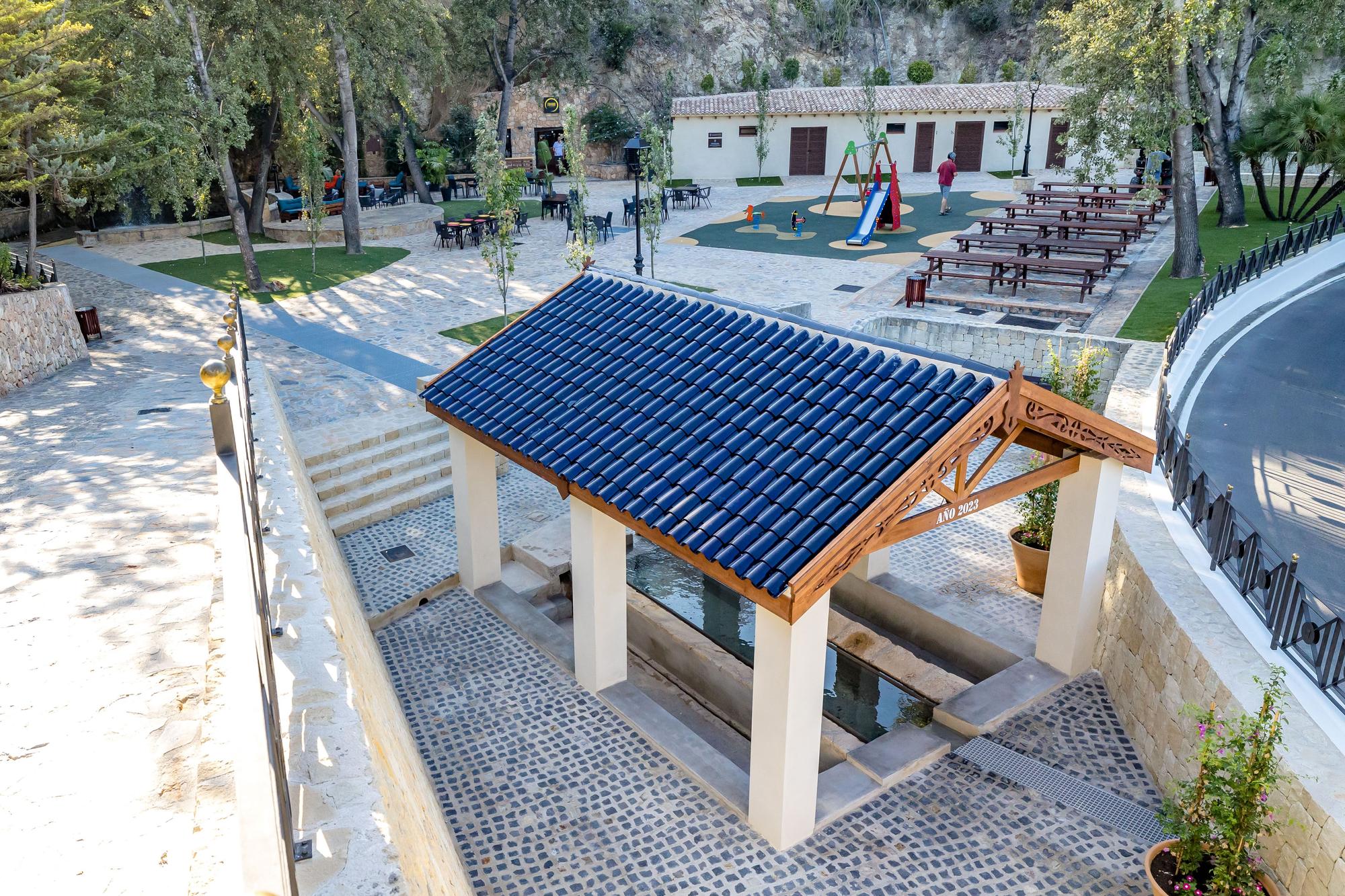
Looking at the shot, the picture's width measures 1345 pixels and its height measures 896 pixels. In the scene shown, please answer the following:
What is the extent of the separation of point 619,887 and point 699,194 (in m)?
29.9

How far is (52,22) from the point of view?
15.8 m

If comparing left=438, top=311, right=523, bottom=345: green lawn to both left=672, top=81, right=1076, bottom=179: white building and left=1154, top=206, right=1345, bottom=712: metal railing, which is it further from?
left=672, top=81, right=1076, bottom=179: white building

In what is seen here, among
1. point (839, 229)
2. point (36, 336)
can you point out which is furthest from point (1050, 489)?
point (839, 229)

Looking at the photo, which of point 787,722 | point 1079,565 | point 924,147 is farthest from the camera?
point 924,147

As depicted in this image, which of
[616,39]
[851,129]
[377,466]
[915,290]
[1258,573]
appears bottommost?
[377,466]

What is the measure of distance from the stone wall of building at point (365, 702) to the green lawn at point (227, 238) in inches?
850

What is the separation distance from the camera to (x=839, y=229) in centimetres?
2864

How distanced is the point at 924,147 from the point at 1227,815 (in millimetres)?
39610

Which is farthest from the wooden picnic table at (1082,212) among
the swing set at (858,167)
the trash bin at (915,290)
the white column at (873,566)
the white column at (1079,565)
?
the white column at (1079,565)

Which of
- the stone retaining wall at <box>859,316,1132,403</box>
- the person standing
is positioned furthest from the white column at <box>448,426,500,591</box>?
the person standing

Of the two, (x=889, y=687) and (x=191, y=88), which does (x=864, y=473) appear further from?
(x=191, y=88)

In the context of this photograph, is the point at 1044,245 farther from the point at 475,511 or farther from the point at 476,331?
the point at 475,511

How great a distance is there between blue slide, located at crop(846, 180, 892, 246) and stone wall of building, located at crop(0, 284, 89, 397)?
1843 cm

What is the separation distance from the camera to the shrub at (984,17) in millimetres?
52156
